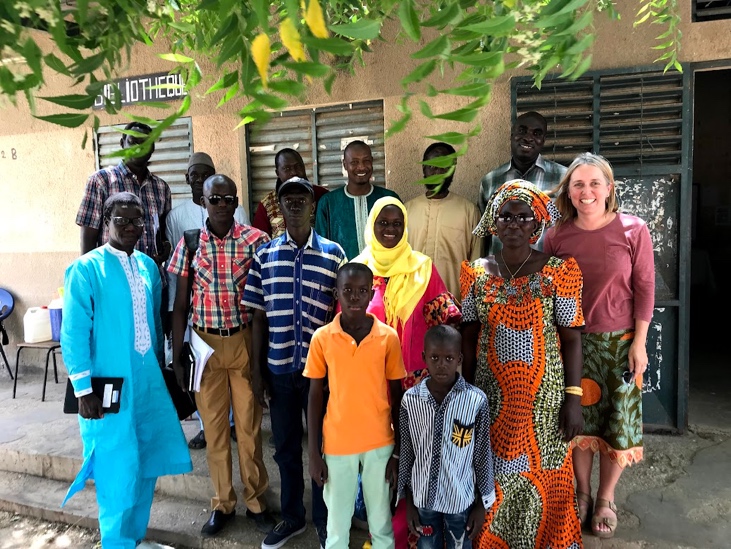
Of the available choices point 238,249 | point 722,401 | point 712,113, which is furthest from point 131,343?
point 712,113

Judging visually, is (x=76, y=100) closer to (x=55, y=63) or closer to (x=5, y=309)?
(x=55, y=63)

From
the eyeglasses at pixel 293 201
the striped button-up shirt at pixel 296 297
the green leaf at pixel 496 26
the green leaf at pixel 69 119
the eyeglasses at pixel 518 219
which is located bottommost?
the striped button-up shirt at pixel 296 297

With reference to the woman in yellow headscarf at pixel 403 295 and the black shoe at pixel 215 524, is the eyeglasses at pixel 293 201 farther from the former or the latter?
the black shoe at pixel 215 524

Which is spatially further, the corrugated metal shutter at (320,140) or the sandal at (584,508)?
the corrugated metal shutter at (320,140)

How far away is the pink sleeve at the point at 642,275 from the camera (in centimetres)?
262

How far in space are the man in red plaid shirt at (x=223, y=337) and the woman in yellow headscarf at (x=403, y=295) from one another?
0.75 metres

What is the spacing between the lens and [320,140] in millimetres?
4617

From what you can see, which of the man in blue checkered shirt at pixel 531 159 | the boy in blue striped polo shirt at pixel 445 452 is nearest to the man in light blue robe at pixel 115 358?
Result: the boy in blue striped polo shirt at pixel 445 452

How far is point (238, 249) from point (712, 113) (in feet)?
28.8

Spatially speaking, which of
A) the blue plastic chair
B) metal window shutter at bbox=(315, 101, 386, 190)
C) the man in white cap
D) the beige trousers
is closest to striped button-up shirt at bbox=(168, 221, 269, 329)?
the beige trousers

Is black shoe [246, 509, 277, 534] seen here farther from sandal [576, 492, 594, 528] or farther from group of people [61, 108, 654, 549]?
sandal [576, 492, 594, 528]

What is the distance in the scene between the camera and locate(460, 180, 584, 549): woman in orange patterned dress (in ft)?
7.93

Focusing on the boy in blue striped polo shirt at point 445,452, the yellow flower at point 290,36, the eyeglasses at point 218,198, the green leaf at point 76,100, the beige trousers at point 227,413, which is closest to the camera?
the yellow flower at point 290,36

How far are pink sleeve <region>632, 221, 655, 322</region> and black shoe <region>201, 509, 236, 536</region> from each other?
7.99 ft
